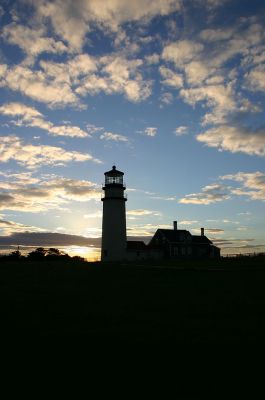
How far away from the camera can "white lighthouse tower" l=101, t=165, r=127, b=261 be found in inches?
2242

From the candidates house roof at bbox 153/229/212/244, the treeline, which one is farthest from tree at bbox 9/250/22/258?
house roof at bbox 153/229/212/244

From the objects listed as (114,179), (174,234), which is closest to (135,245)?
(174,234)

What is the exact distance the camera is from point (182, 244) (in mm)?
70375

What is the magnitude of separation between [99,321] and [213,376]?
4.89 metres

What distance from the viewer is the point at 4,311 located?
41.2ft

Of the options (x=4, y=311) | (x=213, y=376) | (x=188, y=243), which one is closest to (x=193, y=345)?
(x=213, y=376)

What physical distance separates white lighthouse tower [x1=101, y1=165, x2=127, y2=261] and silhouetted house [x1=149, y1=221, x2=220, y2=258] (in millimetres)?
13317

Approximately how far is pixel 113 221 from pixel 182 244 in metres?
18.0

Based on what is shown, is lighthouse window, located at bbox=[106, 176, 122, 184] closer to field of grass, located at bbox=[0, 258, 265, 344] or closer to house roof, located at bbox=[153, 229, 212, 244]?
house roof, located at bbox=[153, 229, 212, 244]

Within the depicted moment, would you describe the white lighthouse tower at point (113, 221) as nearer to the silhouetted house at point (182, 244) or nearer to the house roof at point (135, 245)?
the house roof at point (135, 245)

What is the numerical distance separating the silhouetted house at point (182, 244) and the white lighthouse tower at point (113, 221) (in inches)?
524

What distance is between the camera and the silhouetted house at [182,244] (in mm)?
69438

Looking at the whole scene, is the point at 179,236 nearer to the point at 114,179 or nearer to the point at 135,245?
the point at 135,245

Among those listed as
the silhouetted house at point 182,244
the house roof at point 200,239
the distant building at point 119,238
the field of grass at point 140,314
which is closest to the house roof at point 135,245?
the distant building at point 119,238
